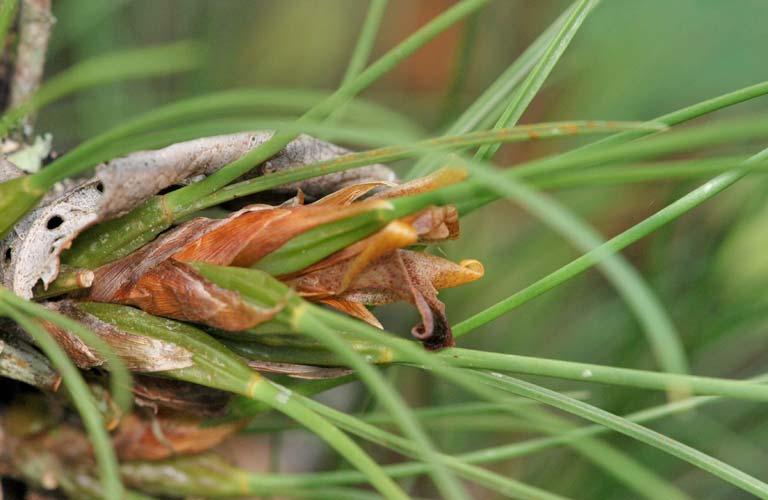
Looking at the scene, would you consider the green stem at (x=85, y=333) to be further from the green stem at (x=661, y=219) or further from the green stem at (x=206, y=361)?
the green stem at (x=661, y=219)

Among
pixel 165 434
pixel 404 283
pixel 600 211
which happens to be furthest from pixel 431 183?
pixel 600 211

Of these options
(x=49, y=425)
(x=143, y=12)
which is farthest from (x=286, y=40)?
(x=49, y=425)

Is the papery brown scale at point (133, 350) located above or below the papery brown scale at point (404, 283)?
below

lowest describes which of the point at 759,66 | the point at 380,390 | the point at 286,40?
Result: the point at 380,390

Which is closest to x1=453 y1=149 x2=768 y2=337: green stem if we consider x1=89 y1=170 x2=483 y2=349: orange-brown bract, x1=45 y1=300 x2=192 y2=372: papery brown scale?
x1=89 y1=170 x2=483 y2=349: orange-brown bract

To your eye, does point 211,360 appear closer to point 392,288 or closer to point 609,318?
point 392,288

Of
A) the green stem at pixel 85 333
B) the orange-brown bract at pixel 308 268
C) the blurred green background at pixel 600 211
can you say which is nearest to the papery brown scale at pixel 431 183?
the orange-brown bract at pixel 308 268

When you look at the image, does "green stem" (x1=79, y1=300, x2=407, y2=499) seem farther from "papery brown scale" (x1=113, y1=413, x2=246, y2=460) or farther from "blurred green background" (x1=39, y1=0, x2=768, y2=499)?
"blurred green background" (x1=39, y1=0, x2=768, y2=499)

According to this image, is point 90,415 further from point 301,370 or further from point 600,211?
point 600,211
